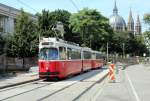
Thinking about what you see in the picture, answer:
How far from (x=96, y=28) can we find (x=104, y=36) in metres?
4.44

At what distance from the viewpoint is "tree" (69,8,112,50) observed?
104m

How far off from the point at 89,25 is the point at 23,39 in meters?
52.7

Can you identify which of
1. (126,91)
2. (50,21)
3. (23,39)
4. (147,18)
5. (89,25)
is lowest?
(126,91)

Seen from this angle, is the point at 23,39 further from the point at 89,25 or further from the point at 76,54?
the point at 89,25

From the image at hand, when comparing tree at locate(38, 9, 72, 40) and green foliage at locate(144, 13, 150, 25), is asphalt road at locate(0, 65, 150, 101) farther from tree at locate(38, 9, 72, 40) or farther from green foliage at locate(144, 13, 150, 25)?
green foliage at locate(144, 13, 150, 25)

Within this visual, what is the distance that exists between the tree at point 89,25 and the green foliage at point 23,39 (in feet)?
146

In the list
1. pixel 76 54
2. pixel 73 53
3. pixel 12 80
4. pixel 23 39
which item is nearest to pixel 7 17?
pixel 23 39

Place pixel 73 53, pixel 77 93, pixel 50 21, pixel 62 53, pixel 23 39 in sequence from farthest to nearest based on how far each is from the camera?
pixel 50 21
pixel 23 39
pixel 73 53
pixel 62 53
pixel 77 93

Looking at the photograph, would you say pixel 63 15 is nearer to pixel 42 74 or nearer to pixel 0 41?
pixel 0 41

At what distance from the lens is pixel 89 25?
106938 mm

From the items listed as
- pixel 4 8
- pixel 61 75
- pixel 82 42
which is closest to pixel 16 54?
pixel 4 8

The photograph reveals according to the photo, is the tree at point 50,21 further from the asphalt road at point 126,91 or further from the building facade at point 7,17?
the asphalt road at point 126,91

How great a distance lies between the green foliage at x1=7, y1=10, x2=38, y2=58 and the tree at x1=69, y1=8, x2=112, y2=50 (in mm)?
44638

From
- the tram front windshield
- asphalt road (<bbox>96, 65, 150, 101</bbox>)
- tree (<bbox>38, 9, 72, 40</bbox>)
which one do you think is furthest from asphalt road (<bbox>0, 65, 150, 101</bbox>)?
tree (<bbox>38, 9, 72, 40</bbox>)
